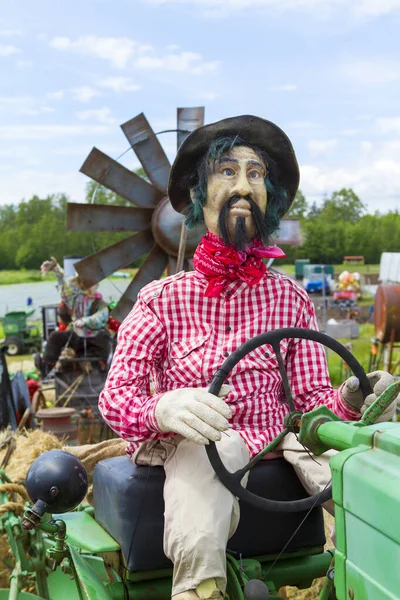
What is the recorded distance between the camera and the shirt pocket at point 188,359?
2.02 metres

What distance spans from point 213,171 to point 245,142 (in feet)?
0.50

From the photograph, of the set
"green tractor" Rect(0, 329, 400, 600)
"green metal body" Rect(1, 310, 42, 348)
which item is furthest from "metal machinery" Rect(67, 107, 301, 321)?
"green metal body" Rect(1, 310, 42, 348)

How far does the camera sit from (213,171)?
2.25 m

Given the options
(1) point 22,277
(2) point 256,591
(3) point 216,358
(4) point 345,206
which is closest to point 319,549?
(2) point 256,591

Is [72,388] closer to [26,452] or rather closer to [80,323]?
[80,323]

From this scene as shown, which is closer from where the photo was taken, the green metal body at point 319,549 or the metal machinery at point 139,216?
the green metal body at point 319,549

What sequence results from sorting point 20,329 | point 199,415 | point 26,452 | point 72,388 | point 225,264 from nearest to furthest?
1. point 199,415
2. point 225,264
3. point 26,452
4. point 72,388
5. point 20,329

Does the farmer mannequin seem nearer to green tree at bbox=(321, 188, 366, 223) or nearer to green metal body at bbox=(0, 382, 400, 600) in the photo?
green metal body at bbox=(0, 382, 400, 600)

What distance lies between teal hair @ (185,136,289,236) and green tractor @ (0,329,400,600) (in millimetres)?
687

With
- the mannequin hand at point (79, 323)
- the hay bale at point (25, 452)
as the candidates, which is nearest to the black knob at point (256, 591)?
the hay bale at point (25, 452)

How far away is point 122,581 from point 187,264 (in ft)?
12.7

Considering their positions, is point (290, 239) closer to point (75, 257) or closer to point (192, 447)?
point (192, 447)

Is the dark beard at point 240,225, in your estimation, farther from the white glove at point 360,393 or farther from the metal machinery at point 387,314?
the metal machinery at point 387,314

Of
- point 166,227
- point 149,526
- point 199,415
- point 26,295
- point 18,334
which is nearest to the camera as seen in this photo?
point 199,415
